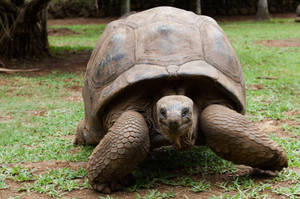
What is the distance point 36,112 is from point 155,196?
2922 millimetres

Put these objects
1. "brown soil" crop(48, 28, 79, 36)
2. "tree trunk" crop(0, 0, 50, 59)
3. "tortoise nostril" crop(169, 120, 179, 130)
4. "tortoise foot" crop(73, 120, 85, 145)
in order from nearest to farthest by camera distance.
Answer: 1. "tortoise nostril" crop(169, 120, 179, 130)
2. "tortoise foot" crop(73, 120, 85, 145)
3. "tree trunk" crop(0, 0, 50, 59)
4. "brown soil" crop(48, 28, 79, 36)

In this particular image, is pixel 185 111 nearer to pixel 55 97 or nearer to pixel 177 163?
pixel 177 163

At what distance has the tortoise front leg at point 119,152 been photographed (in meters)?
2.30

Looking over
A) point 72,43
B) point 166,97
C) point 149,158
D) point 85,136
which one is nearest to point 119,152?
point 166,97

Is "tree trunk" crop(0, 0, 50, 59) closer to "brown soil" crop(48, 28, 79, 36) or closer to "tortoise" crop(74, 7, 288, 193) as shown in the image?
"brown soil" crop(48, 28, 79, 36)

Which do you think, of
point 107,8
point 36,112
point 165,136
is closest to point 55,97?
point 36,112

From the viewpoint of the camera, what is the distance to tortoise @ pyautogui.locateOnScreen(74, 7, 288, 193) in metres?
2.33

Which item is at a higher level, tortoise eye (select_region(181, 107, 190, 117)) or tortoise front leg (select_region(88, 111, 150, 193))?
tortoise eye (select_region(181, 107, 190, 117))

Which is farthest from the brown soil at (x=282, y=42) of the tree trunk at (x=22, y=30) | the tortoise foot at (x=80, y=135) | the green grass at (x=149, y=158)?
the tortoise foot at (x=80, y=135)

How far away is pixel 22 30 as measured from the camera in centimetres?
893

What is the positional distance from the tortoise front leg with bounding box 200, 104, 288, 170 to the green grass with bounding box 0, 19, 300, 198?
0.50 ft

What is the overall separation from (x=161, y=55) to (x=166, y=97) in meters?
0.39

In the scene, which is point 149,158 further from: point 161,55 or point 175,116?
point 175,116

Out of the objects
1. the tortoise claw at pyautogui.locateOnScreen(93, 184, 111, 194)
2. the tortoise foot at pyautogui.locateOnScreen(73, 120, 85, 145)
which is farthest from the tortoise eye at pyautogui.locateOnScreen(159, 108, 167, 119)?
the tortoise foot at pyautogui.locateOnScreen(73, 120, 85, 145)
